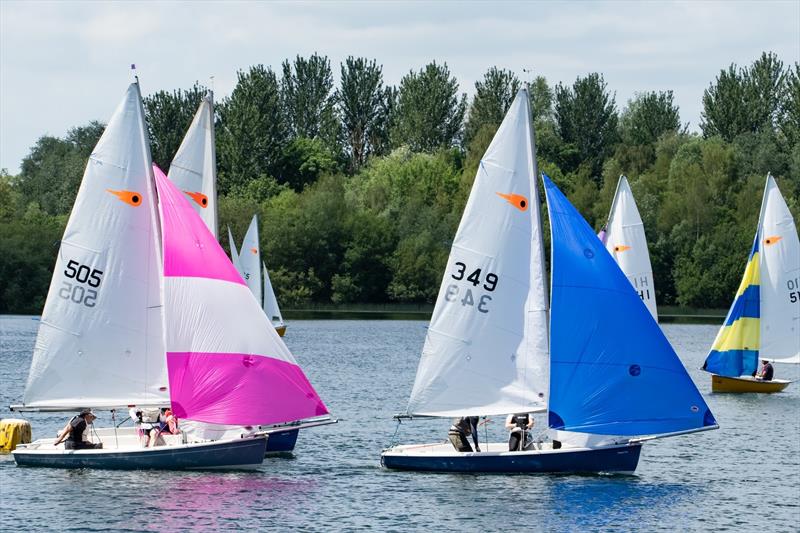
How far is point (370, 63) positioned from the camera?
176 m

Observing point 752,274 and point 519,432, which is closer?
point 519,432

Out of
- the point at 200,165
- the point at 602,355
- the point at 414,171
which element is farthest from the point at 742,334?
the point at 414,171

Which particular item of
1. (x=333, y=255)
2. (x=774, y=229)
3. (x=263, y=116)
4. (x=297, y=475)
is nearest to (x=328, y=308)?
(x=333, y=255)

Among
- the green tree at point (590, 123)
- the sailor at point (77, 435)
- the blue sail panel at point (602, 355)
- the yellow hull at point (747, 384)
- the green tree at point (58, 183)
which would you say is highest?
the green tree at point (590, 123)

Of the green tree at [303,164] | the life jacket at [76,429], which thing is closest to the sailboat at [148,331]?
the life jacket at [76,429]

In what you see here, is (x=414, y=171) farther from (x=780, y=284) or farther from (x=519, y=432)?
(x=519, y=432)

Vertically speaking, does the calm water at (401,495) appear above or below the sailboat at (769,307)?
below

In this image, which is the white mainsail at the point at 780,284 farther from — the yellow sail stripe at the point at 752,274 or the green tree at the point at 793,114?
the green tree at the point at 793,114

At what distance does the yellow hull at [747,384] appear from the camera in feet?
217

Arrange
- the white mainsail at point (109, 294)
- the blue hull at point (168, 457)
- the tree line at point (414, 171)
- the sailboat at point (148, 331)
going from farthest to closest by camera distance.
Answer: the tree line at point (414, 171) < the white mainsail at point (109, 294) < the sailboat at point (148, 331) < the blue hull at point (168, 457)

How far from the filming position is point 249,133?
515 feet

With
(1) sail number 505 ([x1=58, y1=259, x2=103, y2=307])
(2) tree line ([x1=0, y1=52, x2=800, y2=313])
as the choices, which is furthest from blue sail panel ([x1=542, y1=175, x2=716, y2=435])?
(2) tree line ([x1=0, y1=52, x2=800, y2=313])

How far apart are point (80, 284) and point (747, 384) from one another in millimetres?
37654

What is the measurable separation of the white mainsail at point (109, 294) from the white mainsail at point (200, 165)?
266 inches
